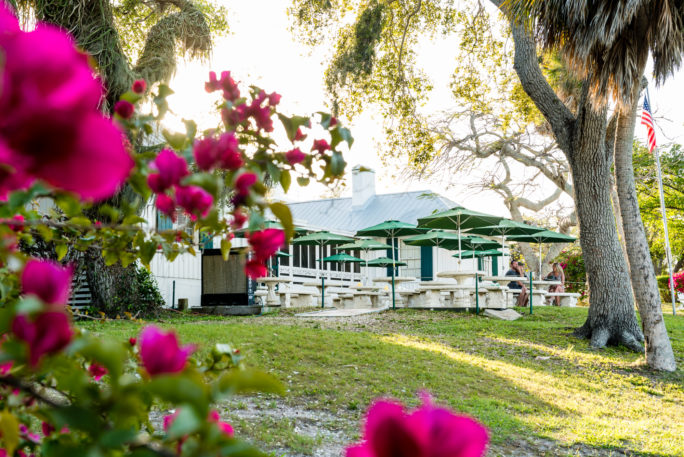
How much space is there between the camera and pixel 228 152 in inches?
44.4

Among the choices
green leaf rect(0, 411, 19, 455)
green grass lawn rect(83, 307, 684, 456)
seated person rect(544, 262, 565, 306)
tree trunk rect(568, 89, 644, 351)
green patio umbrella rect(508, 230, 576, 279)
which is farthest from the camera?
seated person rect(544, 262, 565, 306)

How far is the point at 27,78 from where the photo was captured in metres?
0.43

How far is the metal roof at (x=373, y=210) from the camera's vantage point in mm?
25688

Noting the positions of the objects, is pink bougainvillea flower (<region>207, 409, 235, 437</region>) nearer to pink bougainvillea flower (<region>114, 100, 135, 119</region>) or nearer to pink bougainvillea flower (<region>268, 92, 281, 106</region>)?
pink bougainvillea flower (<region>114, 100, 135, 119</region>)

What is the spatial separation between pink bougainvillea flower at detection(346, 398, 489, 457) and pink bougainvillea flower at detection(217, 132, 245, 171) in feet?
2.38

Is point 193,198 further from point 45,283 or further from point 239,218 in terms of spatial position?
point 45,283

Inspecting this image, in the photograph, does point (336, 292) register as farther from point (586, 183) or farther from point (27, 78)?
point (27, 78)

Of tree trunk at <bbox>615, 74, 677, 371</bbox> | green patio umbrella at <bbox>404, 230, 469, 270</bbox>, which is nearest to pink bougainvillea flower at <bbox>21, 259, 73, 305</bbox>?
tree trunk at <bbox>615, 74, 677, 371</bbox>

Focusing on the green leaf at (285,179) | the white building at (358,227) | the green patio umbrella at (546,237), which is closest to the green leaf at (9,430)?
the green leaf at (285,179)

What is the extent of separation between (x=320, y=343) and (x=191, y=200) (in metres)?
6.93

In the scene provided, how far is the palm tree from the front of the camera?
720cm

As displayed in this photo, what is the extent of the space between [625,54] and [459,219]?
711 cm

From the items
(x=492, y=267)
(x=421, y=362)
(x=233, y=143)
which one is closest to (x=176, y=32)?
(x=421, y=362)

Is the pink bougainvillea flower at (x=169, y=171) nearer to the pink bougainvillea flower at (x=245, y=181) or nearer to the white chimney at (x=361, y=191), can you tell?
the pink bougainvillea flower at (x=245, y=181)
